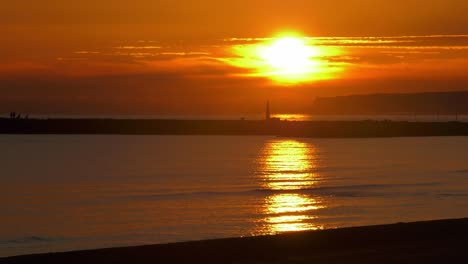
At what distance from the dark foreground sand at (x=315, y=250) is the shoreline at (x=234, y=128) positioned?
304 feet

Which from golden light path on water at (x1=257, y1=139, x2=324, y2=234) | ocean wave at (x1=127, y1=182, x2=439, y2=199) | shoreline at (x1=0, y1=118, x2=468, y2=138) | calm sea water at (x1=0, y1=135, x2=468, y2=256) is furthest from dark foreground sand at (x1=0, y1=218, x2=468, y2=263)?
shoreline at (x1=0, y1=118, x2=468, y2=138)

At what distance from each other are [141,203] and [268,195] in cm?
434

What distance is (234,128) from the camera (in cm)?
10875

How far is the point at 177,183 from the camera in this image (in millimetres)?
30641

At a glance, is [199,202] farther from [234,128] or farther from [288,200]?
[234,128]

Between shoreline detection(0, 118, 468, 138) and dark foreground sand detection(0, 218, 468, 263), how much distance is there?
92673 millimetres

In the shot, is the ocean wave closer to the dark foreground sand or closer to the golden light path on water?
the golden light path on water

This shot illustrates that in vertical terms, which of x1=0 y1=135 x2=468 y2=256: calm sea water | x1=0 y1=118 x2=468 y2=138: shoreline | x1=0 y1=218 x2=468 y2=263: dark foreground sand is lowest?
x1=0 y1=218 x2=468 y2=263: dark foreground sand

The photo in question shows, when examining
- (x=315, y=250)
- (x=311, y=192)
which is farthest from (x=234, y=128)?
(x=315, y=250)

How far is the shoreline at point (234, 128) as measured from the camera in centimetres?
10362

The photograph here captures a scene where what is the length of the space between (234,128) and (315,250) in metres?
99.2

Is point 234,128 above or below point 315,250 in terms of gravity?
above

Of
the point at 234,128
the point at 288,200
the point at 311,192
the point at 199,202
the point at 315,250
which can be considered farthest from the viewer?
the point at 234,128

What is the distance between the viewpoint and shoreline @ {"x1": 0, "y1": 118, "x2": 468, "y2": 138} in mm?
103625
